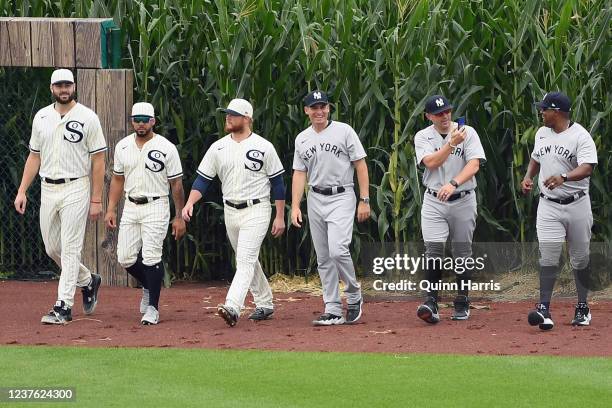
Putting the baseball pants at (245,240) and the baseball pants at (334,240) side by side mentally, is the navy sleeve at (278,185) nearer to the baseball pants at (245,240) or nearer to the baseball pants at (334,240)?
the baseball pants at (245,240)

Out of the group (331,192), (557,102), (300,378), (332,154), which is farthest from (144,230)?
(557,102)

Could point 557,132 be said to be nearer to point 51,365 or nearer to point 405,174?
point 405,174

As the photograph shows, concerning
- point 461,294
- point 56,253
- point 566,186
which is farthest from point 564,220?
point 56,253

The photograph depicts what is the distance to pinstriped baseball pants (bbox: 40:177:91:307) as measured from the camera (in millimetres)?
12172

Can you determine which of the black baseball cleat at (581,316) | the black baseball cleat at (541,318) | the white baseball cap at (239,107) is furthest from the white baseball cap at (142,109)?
the black baseball cleat at (581,316)

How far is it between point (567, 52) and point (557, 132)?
2.80 m

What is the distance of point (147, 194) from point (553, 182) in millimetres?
3605

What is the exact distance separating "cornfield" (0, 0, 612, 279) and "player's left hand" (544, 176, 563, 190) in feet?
8.96

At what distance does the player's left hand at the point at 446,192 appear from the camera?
11875 mm

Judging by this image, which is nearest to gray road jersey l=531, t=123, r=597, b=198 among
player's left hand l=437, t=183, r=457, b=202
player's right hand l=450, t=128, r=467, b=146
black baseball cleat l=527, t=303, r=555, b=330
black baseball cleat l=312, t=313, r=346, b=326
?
player's right hand l=450, t=128, r=467, b=146

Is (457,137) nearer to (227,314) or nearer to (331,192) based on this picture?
(331,192)

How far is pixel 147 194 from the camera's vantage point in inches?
484

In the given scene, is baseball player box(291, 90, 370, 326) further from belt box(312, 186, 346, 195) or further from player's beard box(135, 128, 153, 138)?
player's beard box(135, 128, 153, 138)

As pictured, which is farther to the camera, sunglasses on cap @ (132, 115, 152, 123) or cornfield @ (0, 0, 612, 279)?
cornfield @ (0, 0, 612, 279)
